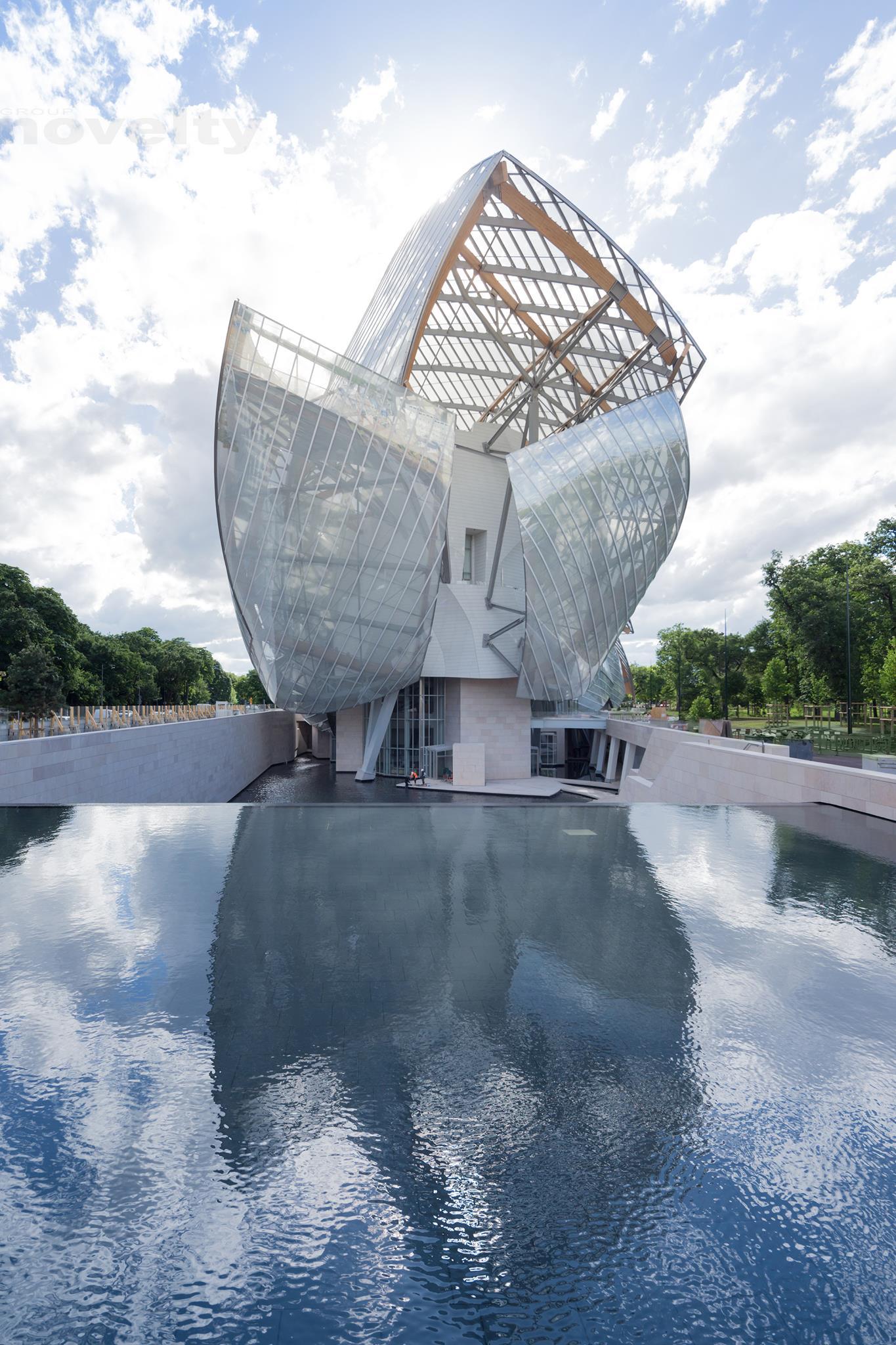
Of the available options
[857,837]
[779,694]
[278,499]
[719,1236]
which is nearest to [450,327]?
[278,499]

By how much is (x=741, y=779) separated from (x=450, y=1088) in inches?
552

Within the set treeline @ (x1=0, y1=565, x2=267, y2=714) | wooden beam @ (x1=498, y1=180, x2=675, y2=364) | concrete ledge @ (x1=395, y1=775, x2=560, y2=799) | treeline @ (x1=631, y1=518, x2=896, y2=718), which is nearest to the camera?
wooden beam @ (x1=498, y1=180, x2=675, y2=364)

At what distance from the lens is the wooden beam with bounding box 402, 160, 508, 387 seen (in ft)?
82.9

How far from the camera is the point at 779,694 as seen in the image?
229ft

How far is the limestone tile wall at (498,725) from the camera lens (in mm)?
36125

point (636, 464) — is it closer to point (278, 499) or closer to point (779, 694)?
point (278, 499)

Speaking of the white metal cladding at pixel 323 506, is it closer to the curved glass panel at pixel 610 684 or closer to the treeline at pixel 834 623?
the curved glass panel at pixel 610 684

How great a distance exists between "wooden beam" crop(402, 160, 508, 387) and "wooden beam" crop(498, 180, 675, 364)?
1.67 feet

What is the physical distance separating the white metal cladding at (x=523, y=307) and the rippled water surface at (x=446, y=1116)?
84.2ft

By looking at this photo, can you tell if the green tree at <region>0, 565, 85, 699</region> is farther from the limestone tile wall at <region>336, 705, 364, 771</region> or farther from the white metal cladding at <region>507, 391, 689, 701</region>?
the white metal cladding at <region>507, 391, 689, 701</region>

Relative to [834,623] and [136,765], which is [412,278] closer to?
[136,765]

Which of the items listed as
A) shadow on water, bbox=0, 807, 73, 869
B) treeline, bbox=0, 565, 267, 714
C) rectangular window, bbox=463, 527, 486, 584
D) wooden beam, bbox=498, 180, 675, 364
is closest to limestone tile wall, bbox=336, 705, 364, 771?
rectangular window, bbox=463, 527, 486, 584


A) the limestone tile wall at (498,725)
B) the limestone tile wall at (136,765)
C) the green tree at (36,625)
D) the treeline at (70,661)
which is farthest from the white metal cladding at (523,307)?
the green tree at (36,625)

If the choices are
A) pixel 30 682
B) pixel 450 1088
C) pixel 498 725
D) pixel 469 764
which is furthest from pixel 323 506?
pixel 30 682
